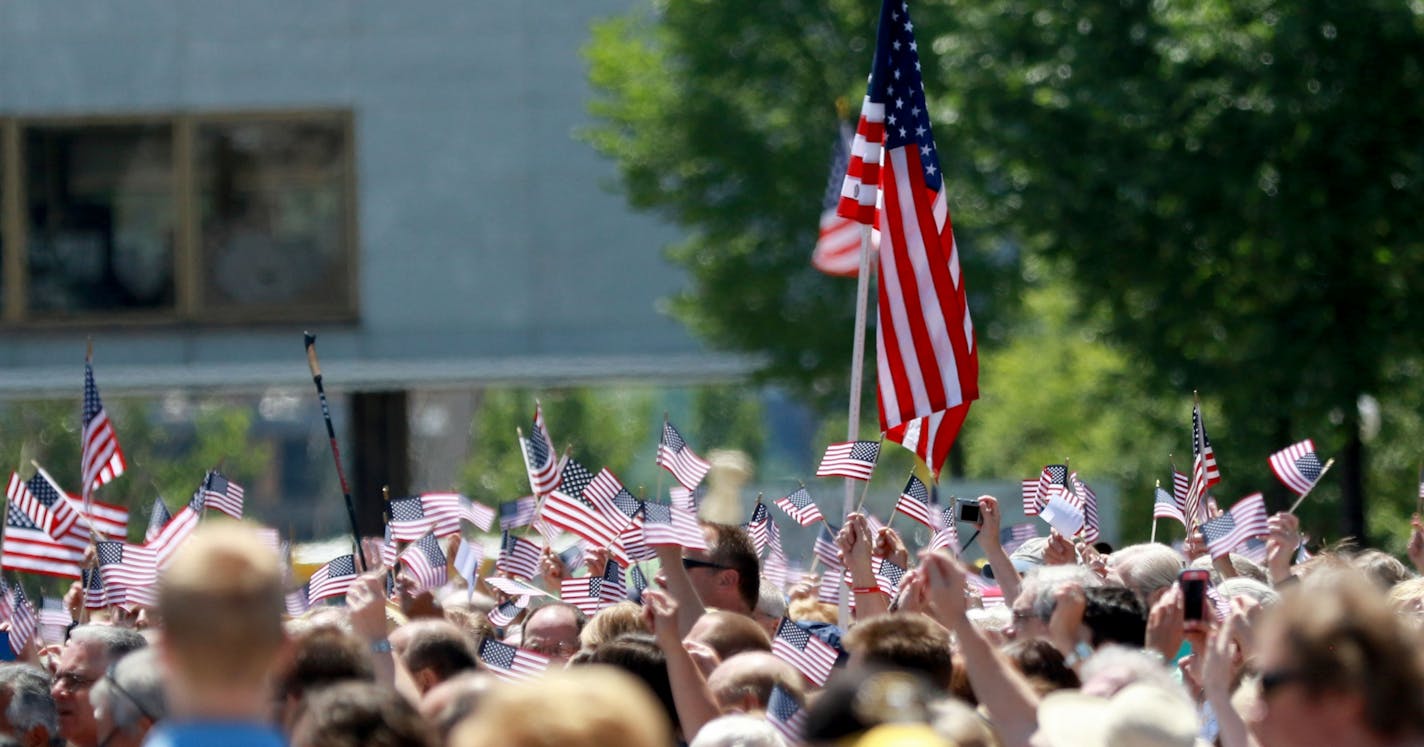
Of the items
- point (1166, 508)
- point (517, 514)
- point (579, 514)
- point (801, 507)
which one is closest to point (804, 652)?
point (579, 514)

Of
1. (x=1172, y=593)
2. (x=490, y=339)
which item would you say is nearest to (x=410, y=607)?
(x=1172, y=593)

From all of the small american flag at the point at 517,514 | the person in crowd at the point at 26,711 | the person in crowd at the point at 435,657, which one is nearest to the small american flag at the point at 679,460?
the small american flag at the point at 517,514

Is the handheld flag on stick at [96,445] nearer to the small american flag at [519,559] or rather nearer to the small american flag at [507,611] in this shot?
the small american flag at [519,559]

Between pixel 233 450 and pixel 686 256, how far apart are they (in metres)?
23.0

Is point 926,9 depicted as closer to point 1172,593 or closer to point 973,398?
point 973,398

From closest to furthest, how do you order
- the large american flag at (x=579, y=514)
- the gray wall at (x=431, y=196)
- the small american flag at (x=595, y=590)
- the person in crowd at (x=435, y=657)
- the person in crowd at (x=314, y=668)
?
the person in crowd at (x=314, y=668) < the person in crowd at (x=435, y=657) < the small american flag at (x=595, y=590) < the large american flag at (x=579, y=514) < the gray wall at (x=431, y=196)

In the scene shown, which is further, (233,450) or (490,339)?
(233,450)

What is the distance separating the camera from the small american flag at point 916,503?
9.71 metres

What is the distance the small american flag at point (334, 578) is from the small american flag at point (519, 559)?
1.25m

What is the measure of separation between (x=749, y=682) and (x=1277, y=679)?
215cm

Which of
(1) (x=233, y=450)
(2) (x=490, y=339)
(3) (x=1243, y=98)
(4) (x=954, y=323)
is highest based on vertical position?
(3) (x=1243, y=98)

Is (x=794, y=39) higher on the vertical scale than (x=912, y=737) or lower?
higher

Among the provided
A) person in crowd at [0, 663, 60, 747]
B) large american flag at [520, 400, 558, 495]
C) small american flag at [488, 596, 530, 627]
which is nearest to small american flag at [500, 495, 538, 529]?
large american flag at [520, 400, 558, 495]

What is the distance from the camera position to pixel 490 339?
3120 cm
